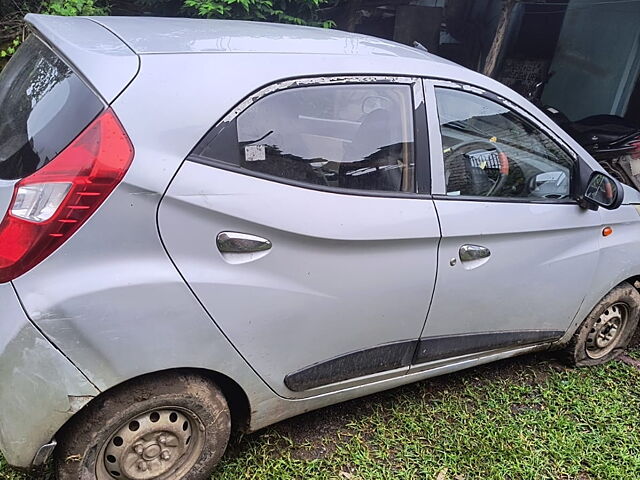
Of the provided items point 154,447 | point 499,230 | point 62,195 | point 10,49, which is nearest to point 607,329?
point 499,230

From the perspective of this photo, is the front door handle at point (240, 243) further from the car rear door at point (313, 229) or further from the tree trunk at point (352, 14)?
the tree trunk at point (352, 14)

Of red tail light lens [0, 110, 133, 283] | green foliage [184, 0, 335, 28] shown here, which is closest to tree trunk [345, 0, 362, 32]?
green foliage [184, 0, 335, 28]

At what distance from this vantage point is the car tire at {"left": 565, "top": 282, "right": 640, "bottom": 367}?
10.0ft

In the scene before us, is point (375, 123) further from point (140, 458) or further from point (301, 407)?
point (140, 458)

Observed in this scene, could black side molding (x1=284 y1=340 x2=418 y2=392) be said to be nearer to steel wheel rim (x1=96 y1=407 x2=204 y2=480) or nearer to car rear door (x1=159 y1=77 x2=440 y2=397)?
car rear door (x1=159 y1=77 x2=440 y2=397)

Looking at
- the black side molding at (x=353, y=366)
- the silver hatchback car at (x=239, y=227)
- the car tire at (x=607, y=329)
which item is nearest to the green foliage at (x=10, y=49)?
the silver hatchback car at (x=239, y=227)

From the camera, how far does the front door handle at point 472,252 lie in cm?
226

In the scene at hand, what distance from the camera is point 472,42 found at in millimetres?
8383

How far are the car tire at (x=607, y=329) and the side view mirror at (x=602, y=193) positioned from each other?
0.69m

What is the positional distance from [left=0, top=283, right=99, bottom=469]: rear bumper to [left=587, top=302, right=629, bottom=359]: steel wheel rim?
279 cm

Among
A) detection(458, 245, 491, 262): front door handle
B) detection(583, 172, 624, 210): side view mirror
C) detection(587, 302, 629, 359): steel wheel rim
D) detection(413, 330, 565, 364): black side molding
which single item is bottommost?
detection(587, 302, 629, 359): steel wheel rim

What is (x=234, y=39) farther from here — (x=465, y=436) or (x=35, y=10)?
(x=35, y=10)

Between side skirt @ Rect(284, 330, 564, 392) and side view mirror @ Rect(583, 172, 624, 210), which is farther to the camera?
side view mirror @ Rect(583, 172, 624, 210)

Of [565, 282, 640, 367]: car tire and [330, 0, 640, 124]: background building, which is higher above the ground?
[330, 0, 640, 124]: background building
